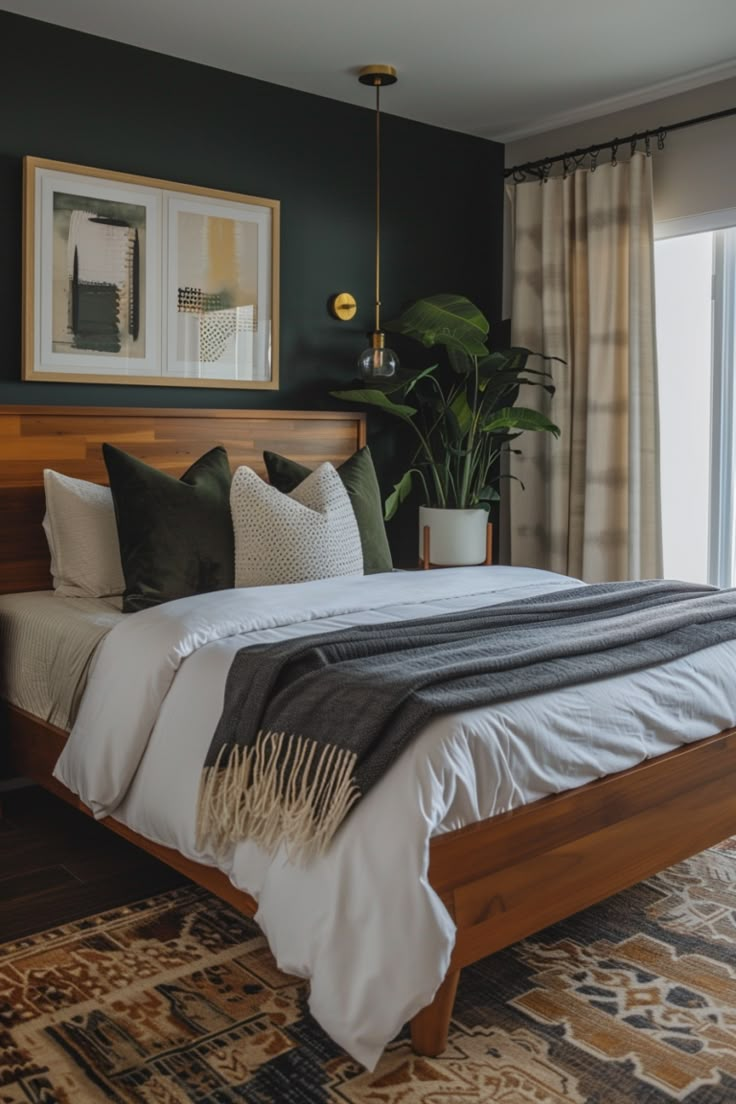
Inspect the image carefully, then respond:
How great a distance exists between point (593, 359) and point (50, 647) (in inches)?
105

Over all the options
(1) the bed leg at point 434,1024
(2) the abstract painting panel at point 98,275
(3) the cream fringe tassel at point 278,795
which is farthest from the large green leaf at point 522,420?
(1) the bed leg at point 434,1024

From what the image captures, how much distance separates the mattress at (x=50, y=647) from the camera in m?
3.04

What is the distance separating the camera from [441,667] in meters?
2.36

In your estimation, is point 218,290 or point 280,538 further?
point 218,290

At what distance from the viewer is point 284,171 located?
4.48 metres

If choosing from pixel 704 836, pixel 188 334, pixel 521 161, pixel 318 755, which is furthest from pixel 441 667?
pixel 521 161

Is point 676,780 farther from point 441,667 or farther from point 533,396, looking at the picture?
point 533,396

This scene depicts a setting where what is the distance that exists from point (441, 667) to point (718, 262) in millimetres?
2865

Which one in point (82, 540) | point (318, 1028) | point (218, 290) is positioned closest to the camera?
point (318, 1028)

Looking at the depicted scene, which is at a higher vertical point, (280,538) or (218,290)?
(218,290)

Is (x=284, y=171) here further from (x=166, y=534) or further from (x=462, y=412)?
(x=166, y=534)

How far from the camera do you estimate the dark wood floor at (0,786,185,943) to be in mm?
2771

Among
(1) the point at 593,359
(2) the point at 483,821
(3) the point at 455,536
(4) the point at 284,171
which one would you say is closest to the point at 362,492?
(3) the point at 455,536

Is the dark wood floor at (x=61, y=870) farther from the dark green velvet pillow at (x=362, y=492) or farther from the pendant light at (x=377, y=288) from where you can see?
the pendant light at (x=377, y=288)
